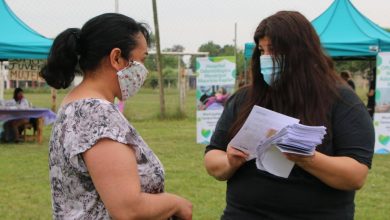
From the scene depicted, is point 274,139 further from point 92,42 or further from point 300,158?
point 92,42

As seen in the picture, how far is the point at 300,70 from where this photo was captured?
2.02 meters

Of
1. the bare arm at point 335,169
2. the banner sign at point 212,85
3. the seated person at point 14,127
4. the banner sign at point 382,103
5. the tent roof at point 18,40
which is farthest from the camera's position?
the seated person at point 14,127

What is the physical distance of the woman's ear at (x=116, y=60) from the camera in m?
1.76

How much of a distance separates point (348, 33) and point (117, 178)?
9185 millimetres

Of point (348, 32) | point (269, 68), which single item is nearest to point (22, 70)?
point (348, 32)

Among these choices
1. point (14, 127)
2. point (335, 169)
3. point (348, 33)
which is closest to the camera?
point (335, 169)

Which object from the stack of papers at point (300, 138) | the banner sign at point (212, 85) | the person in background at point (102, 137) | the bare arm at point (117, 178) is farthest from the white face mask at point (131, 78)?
the banner sign at point (212, 85)

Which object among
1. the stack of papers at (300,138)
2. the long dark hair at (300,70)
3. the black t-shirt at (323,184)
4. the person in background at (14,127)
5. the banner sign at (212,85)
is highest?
the long dark hair at (300,70)

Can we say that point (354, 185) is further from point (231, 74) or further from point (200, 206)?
point (231, 74)

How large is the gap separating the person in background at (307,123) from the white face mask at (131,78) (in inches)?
16.2

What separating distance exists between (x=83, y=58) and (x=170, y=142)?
9.06 m

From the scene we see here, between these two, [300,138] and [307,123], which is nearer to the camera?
[300,138]

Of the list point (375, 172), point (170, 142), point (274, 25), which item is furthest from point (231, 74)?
point (274, 25)

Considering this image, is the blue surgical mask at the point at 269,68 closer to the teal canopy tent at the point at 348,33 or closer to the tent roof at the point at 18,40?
the teal canopy tent at the point at 348,33
